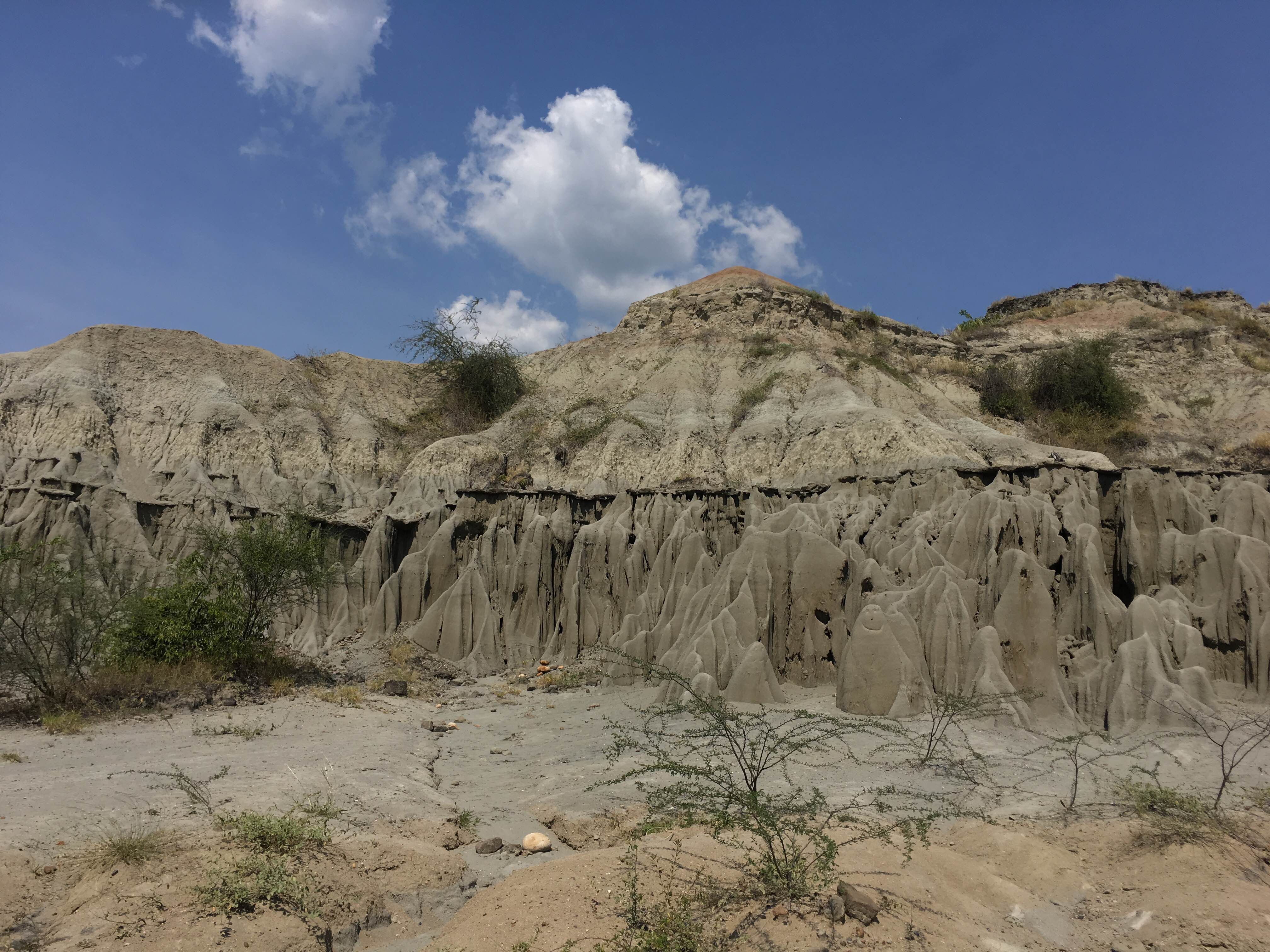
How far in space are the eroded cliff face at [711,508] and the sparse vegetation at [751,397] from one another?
230 millimetres

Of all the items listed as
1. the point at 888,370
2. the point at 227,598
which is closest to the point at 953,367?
the point at 888,370

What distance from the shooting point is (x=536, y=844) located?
28.7 feet

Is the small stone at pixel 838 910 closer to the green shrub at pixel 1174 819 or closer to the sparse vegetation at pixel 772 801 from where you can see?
the sparse vegetation at pixel 772 801

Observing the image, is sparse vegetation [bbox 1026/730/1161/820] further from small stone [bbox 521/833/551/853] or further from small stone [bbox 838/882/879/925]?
small stone [bbox 521/833/551/853]

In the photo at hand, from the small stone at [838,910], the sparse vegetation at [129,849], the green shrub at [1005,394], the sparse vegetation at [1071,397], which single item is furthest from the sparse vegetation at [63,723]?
the green shrub at [1005,394]

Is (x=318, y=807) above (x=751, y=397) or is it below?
below

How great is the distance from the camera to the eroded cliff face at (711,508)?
14078 mm

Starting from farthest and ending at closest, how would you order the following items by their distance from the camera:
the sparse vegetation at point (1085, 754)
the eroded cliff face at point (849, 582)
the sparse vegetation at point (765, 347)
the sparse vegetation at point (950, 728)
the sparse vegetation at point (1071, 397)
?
the sparse vegetation at point (765, 347)
the sparse vegetation at point (1071, 397)
the eroded cliff face at point (849, 582)
the sparse vegetation at point (950, 728)
the sparse vegetation at point (1085, 754)

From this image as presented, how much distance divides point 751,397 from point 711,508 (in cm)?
1191

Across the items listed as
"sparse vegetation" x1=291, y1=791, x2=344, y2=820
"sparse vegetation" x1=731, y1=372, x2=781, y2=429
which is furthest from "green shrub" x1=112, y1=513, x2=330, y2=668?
"sparse vegetation" x1=731, y1=372, x2=781, y2=429

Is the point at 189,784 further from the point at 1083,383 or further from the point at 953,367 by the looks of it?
the point at 953,367

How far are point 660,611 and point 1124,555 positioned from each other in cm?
1197

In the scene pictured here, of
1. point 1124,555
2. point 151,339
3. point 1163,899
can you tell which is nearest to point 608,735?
point 1163,899

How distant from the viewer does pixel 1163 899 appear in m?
6.50
